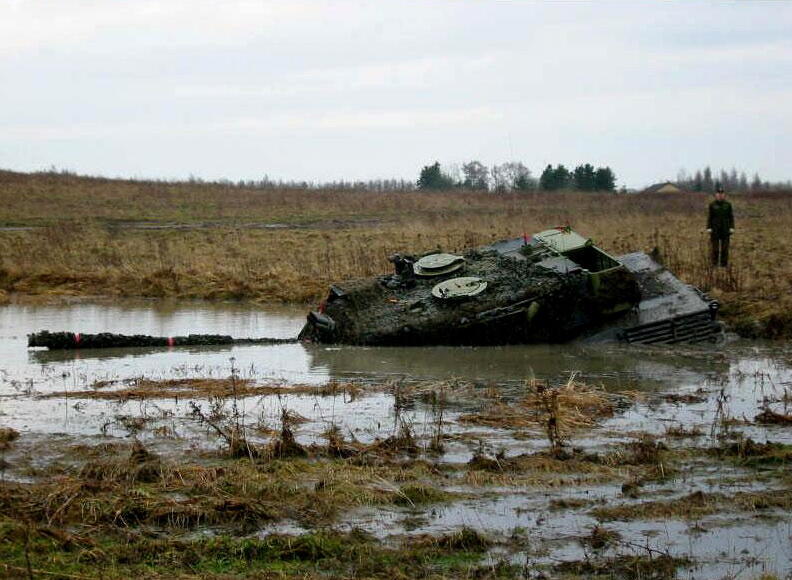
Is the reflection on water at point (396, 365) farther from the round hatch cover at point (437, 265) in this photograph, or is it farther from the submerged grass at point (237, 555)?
the submerged grass at point (237, 555)

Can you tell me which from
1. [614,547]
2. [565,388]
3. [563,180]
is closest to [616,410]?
[565,388]

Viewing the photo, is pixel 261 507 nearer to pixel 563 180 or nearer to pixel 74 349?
pixel 74 349

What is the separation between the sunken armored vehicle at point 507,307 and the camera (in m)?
14.8

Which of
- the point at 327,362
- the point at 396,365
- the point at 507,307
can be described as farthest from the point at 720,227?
the point at 327,362

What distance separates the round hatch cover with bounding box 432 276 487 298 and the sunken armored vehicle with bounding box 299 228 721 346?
13 millimetres

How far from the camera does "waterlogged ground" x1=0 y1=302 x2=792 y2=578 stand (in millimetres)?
6020

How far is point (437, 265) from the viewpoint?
15891mm

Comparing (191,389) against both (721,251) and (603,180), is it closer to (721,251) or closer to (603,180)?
(721,251)

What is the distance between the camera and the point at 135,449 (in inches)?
316

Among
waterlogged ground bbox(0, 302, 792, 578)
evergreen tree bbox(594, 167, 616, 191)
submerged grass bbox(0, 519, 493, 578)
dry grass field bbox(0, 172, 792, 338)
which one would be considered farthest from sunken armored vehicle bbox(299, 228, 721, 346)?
evergreen tree bbox(594, 167, 616, 191)

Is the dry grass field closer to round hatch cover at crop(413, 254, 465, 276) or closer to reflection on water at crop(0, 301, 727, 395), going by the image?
reflection on water at crop(0, 301, 727, 395)

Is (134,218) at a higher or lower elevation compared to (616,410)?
higher

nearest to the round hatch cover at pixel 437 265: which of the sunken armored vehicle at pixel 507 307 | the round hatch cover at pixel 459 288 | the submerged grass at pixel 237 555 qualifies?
the sunken armored vehicle at pixel 507 307

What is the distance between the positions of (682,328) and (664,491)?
8184 millimetres
